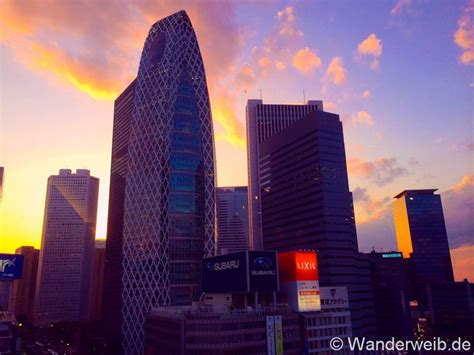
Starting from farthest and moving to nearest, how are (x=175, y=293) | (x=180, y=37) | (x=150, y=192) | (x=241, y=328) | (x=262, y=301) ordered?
(x=180, y=37) → (x=150, y=192) → (x=175, y=293) → (x=262, y=301) → (x=241, y=328)

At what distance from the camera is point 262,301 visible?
4173 inches

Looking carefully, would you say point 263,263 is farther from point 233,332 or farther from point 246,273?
point 233,332

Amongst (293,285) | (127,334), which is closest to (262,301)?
(293,285)

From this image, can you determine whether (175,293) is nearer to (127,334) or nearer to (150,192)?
(127,334)

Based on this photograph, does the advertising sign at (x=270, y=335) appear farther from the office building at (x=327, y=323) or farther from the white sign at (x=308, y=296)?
the white sign at (x=308, y=296)

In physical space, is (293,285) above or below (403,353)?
above

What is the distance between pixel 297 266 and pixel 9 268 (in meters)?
79.9

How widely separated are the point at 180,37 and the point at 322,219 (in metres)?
110

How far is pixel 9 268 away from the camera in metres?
108

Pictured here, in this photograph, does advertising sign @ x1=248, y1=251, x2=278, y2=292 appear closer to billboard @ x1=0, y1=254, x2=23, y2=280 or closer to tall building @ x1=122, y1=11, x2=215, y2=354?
tall building @ x1=122, y1=11, x2=215, y2=354

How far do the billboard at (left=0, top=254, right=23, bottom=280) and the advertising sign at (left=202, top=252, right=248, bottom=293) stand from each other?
51.8m

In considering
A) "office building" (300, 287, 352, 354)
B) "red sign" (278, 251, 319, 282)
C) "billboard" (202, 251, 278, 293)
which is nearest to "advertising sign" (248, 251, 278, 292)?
"billboard" (202, 251, 278, 293)

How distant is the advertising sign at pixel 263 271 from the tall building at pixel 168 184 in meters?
61.9

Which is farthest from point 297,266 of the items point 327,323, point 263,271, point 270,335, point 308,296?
point 270,335
